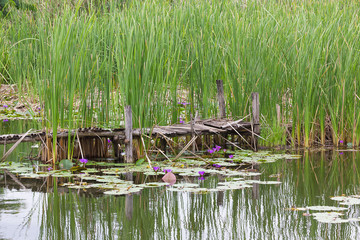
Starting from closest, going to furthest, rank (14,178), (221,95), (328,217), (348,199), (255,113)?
(328,217) → (348,199) → (14,178) → (255,113) → (221,95)

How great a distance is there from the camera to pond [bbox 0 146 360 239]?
2998mm

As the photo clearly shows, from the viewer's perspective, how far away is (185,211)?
137 inches

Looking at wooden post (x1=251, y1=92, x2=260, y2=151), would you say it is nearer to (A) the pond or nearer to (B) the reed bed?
(B) the reed bed

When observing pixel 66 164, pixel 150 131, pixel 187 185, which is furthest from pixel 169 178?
pixel 66 164

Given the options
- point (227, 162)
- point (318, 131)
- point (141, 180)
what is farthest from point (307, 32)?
point (141, 180)

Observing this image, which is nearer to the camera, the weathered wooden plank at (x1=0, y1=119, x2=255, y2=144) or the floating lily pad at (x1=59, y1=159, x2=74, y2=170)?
the floating lily pad at (x1=59, y1=159, x2=74, y2=170)

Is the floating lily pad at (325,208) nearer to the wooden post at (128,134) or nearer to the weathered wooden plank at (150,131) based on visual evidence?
the weathered wooden plank at (150,131)

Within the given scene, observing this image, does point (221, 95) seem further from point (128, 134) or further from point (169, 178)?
point (169, 178)

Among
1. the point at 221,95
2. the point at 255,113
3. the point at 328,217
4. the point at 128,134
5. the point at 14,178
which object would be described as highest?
the point at 221,95

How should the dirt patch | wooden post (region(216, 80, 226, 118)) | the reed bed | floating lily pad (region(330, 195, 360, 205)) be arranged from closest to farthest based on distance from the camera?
floating lily pad (region(330, 195, 360, 205))
the reed bed
wooden post (region(216, 80, 226, 118))
the dirt patch

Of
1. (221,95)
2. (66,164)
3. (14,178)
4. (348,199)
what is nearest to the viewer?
(348,199)

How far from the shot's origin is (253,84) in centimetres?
606

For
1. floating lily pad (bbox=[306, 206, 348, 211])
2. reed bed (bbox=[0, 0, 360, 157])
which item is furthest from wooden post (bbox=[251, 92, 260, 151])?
floating lily pad (bbox=[306, 206, 348, 211])

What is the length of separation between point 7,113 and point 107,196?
701cm
